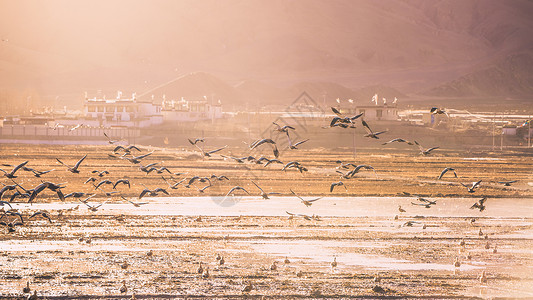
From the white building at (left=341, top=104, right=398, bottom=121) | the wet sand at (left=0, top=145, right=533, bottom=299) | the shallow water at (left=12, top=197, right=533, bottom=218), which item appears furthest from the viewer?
the white building at (left=341, top=104, right=398, bottom=121)

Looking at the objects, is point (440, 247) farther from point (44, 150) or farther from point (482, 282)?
point (44, 150)

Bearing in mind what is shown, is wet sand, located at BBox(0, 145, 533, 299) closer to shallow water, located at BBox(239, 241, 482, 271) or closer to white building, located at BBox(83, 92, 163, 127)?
shallow water, located at BBox(239, 241, 482, 271)

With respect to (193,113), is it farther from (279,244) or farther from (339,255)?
(339,255)

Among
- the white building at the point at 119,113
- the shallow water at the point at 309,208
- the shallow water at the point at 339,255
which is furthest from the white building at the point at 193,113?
the shallow water at the point at 339,255

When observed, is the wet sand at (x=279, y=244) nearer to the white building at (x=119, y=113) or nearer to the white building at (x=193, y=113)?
the white building at (x=119, y=113)

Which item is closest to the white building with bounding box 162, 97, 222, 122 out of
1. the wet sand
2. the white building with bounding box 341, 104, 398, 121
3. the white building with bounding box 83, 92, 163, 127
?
the white building with bounding box 83, 92, 163, 127

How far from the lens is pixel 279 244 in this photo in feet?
126

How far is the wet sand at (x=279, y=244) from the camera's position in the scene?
30.6m

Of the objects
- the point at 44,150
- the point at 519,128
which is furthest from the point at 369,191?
the point at 519,128

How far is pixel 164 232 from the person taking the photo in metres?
41.2

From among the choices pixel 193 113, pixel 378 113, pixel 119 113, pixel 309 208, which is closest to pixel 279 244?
pixel 309 208

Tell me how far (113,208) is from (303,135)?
2419 inches

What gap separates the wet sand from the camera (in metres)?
30.6

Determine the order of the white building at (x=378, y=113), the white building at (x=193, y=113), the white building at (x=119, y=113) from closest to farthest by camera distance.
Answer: the white building at (x=119, y=113) → the white building at (x=378, y=113) → the white building at (x=193, y=113)
